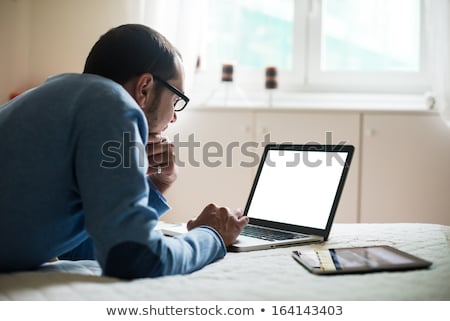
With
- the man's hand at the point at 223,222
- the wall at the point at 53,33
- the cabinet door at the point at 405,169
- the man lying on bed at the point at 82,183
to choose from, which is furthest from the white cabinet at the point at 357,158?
the man lying on bed at the point at 82,183

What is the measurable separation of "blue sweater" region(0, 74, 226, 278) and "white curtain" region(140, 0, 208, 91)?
1530mm

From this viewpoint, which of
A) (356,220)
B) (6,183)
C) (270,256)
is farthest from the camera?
(356,220)

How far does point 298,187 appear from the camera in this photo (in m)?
1.14

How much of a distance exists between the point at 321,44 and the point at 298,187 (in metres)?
1.46

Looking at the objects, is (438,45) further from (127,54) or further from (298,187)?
(127,54)

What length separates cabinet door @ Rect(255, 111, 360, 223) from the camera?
80.1 inches

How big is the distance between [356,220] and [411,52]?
923 millimetres

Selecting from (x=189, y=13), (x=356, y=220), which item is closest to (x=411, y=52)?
(x=356, y=220)

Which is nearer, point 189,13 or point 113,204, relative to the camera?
point 113,204

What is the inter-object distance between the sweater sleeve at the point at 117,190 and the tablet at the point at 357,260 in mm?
221

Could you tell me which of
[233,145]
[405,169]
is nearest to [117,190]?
[233,145]
